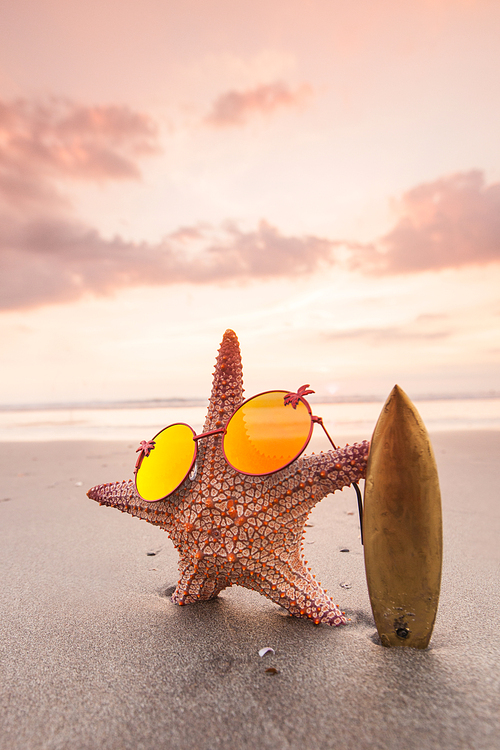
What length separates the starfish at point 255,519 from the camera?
2082 mm

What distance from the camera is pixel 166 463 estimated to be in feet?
7.85

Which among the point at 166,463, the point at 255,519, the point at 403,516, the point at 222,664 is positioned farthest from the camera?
the point at 166,463

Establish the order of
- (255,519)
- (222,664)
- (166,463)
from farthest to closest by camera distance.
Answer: (166,463)
(255,519)
(222,664)

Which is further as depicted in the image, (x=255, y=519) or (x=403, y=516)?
(x=255, y=519)

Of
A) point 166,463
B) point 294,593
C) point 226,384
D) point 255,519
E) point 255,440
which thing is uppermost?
point 226,384

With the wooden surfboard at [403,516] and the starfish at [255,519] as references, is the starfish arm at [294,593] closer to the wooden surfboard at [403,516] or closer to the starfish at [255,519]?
the starfish at [255,519]

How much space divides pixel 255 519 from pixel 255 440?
35cm

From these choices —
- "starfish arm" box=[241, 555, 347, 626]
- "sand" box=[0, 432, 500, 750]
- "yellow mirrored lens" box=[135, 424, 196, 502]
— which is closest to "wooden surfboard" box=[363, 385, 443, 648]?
"sand" box=[0, 432, 500, 750]

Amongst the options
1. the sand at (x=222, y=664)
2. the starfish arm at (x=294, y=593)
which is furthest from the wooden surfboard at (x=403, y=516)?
the starfish arm at (x=294, y=593)

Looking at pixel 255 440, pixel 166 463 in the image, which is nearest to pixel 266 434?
pixel 255 440

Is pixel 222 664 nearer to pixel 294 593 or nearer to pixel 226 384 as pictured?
pixel 294 593

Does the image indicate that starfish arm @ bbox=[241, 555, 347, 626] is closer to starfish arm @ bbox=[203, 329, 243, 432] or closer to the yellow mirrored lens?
the yellow mirrored lens

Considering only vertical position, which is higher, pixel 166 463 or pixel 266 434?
pixel 266 434

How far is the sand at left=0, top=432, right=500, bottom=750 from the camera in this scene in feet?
5.02
